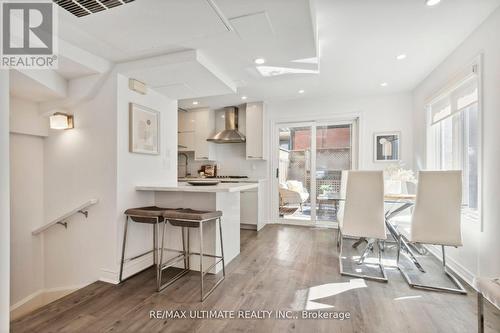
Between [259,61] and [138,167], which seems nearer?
[259,61]

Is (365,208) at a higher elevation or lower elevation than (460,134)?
lower

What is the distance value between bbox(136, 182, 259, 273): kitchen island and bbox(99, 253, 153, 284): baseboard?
27 centimetres

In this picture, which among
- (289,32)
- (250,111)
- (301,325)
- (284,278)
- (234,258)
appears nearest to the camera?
(301,325)

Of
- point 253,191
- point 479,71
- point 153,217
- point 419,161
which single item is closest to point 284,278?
point 153,217

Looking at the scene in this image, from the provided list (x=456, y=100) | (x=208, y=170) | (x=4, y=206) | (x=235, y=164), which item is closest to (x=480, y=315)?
(x=456, y=100)

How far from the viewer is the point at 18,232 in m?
2.63

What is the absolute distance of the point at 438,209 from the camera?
2.20 meters

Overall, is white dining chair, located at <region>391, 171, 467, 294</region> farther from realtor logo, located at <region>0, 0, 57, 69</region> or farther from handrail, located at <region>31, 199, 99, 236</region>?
realtor logo, located at <region>0, 0, 57, 69</region>

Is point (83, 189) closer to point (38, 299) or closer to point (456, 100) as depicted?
point (38, 299)

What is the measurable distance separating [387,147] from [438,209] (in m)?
2.10

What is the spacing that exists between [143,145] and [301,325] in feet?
7.67

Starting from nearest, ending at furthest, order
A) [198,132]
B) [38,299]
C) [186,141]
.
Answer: [38,299] → [198,132] → [186,141]

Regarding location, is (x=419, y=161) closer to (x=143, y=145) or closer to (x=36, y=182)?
(x=143, y=145)

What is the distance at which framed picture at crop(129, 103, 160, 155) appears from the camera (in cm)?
250
